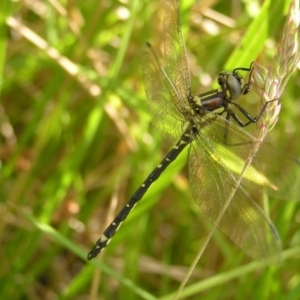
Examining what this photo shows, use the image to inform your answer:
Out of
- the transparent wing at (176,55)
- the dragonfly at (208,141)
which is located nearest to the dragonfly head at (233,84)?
the dragonfly at (208,141)

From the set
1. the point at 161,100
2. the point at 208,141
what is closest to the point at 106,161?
the point at 161,100

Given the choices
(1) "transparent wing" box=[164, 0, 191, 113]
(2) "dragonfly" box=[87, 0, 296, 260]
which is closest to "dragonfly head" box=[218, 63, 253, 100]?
(2) "dragonfly" box=[87, 0, 296, 260]

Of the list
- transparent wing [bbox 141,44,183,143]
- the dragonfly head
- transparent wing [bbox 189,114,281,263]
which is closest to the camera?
transparent wing [bbox 189,114,281,263]

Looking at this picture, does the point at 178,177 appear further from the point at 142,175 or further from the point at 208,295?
the point at 208,295

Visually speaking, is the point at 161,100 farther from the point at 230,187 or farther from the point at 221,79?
the point at 230,187

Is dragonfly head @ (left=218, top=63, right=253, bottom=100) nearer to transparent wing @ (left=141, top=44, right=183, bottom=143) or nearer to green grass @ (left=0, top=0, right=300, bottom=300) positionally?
green grass @ (left=0, top=0, right=300, bottom=300)

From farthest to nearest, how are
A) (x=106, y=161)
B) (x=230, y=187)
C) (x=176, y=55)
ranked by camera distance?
(x=106, y=161), (x=176, y=55), (x=230, y=187)
